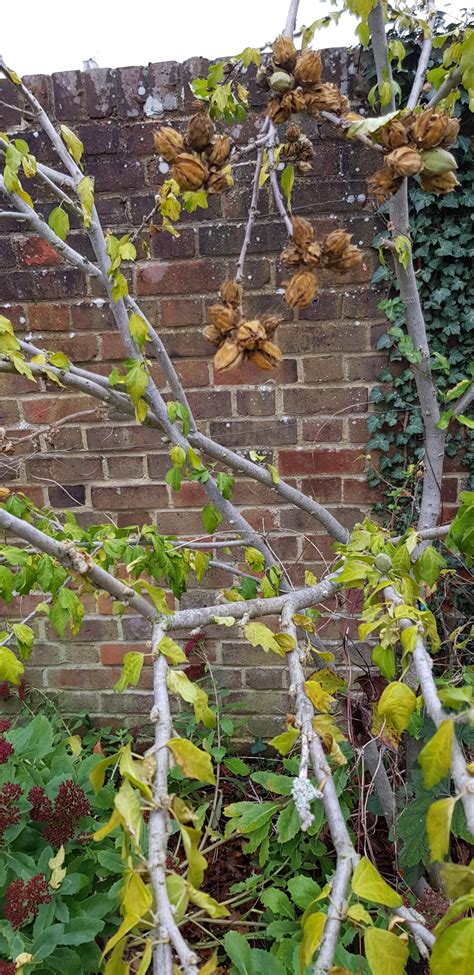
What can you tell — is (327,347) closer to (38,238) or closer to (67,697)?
(38,238)

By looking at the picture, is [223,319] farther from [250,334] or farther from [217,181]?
[217,181]

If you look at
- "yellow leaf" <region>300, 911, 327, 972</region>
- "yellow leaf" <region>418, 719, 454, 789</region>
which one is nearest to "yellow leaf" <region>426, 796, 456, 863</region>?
"yellow leaf" <region>418, 719, 454, 789</region>

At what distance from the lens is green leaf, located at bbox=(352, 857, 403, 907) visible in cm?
52

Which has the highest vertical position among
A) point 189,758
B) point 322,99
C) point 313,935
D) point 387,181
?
point 322,99

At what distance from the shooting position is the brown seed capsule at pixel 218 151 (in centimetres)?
88

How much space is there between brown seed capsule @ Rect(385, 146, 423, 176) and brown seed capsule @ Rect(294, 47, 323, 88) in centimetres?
20

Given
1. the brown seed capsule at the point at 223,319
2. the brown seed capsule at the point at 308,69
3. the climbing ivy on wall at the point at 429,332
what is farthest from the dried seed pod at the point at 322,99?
the climbing ivy on wall at the point at 429,332

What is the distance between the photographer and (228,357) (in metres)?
0.82

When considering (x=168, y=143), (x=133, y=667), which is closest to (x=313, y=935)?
(x=133, y=667)

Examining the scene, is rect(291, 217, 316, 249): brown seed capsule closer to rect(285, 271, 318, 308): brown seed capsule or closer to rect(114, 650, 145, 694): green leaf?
rect(285, 271, 318, 308): brown seed capsule

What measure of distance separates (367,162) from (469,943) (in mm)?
1604

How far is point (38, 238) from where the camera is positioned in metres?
1.66

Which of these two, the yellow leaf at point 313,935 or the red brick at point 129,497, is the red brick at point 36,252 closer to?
the red brick at point 129,497

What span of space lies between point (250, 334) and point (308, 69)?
1.48 ft
